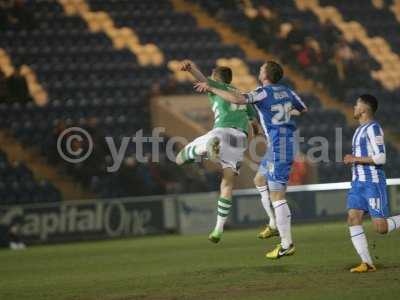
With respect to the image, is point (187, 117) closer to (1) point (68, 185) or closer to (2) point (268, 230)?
(1) point (68, 185)

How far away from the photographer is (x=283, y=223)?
33.0 ft

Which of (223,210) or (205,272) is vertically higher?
(223,210)

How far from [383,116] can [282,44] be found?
3.64 meters

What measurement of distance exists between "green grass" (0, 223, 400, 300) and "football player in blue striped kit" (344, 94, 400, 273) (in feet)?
1.18

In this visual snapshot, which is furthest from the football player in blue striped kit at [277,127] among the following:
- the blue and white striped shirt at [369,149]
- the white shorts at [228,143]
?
the blue and white striped shirt at [369,149]

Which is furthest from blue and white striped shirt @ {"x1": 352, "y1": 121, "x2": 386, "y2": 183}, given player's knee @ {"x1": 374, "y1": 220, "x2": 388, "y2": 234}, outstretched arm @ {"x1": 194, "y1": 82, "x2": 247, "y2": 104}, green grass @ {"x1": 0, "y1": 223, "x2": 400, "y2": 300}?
outstretched arm @ {"x1": 194, "y1": 82, "x2": 247, "y2": 104}

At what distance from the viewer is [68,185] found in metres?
21.7

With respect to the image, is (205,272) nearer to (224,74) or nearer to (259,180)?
(259,180)

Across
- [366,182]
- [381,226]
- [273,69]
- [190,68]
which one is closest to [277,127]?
[273,69]

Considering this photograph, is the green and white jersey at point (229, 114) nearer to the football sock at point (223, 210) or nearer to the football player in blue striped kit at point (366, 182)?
the football sock at point (223, 210)

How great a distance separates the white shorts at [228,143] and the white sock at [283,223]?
1269mm

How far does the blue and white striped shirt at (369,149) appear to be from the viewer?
915 cm

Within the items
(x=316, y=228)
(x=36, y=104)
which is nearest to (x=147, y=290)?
(x=316, y=228)

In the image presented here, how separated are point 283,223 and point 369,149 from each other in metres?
1.43
